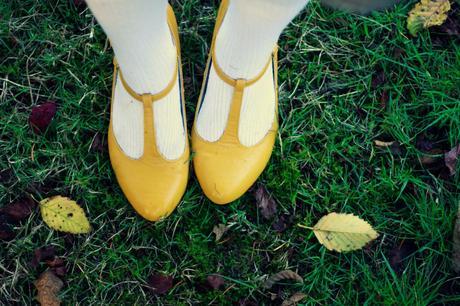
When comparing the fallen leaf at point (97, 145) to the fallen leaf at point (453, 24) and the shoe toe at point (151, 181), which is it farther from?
the fallen leaf at point (453, 24)

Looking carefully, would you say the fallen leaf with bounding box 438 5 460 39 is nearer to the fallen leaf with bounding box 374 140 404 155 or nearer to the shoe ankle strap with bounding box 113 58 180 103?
A: the fallen leaf with bounding box 374 140 404 155

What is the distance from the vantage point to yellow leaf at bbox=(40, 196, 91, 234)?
4.71 ft

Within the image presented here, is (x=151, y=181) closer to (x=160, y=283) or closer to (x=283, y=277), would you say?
(x=160, y=283)

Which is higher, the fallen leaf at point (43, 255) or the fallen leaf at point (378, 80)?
the fallen leaf at point (378, 80)

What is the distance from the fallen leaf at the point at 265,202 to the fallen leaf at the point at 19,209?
0.62m

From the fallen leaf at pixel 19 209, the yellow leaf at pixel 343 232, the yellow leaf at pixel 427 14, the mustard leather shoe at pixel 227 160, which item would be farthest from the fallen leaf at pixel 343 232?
the fallen leaf at pixel 19 209

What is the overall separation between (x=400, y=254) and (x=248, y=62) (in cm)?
70

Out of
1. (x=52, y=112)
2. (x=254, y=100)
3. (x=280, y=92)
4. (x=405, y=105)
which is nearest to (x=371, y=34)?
(x=405, y=105)

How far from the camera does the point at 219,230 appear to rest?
1465mm

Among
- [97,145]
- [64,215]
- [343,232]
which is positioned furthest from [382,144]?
[64,215]

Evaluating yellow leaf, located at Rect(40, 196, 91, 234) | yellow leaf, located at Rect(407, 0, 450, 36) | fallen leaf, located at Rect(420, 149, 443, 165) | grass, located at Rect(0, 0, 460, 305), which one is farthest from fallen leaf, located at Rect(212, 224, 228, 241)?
Answer: yellow leaf, located at Rect(407, 0, 450, 36)

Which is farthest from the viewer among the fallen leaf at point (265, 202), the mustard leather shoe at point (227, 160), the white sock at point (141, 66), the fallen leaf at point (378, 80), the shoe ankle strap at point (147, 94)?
the fallen leaf at point (378, 80)

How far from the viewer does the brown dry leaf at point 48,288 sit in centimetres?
139

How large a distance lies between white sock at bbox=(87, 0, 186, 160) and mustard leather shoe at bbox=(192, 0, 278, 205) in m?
0.07
